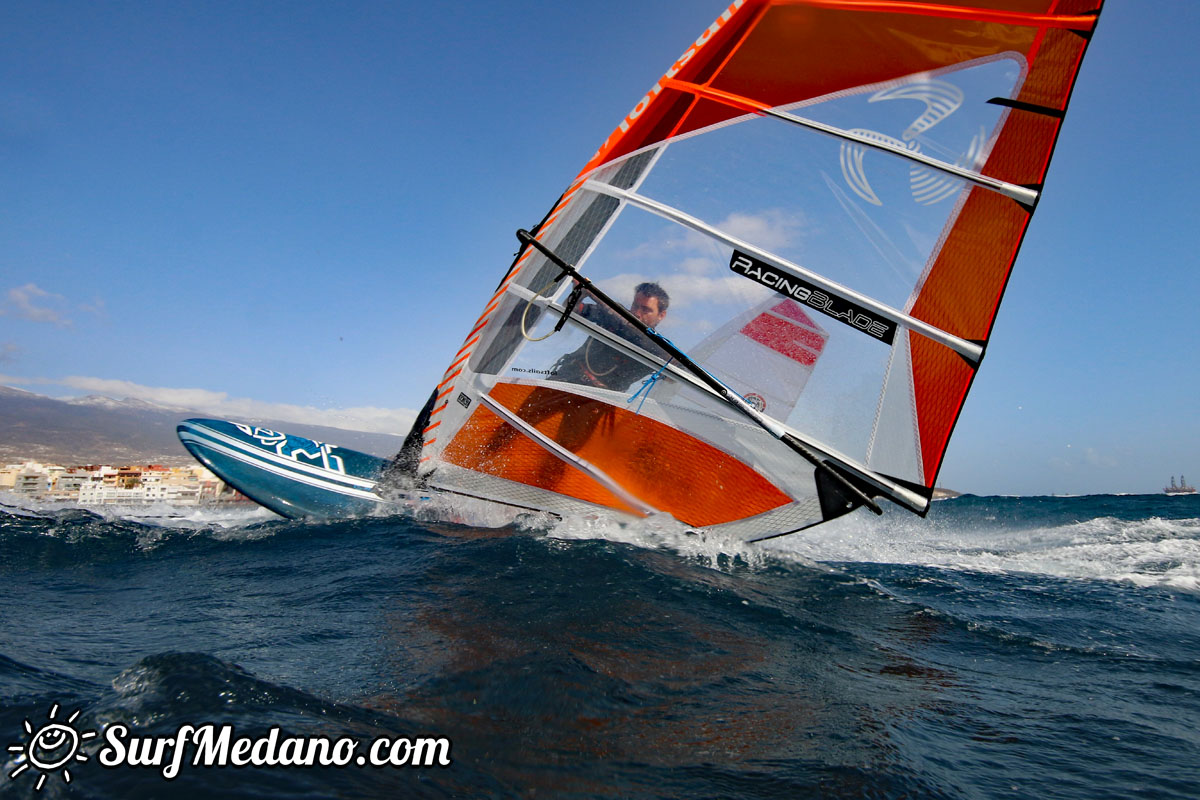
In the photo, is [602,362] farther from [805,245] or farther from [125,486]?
[125,486]

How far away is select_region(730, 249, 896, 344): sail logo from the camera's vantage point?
4211mm

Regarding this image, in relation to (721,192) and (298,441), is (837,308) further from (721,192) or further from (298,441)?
(298,441)

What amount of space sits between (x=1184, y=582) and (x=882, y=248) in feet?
14.9

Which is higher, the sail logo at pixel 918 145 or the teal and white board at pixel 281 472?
the sail logo at pixel 918 145

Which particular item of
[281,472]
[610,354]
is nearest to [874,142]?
[610,354]

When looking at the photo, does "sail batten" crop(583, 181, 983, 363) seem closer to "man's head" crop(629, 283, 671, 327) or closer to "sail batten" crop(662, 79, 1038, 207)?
"man's head" crop(629, 283, 671, 327)

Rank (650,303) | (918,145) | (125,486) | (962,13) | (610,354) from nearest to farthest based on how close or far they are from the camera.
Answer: (962,13) < (918,145) < (650,303) < (610,354) < (125,486)

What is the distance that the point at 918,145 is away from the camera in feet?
13.2

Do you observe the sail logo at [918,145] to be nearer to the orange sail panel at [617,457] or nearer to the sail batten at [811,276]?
the sail batten at [811,276]

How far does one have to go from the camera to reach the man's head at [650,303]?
14.9 feet

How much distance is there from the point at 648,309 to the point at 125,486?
1041 cm

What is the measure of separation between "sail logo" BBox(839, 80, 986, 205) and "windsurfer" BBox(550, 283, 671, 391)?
1.57 metres

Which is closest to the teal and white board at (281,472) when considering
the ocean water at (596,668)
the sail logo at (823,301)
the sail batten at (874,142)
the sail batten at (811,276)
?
the ocean water at (596,668)

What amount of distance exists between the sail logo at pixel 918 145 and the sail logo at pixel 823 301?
2.35 ft
